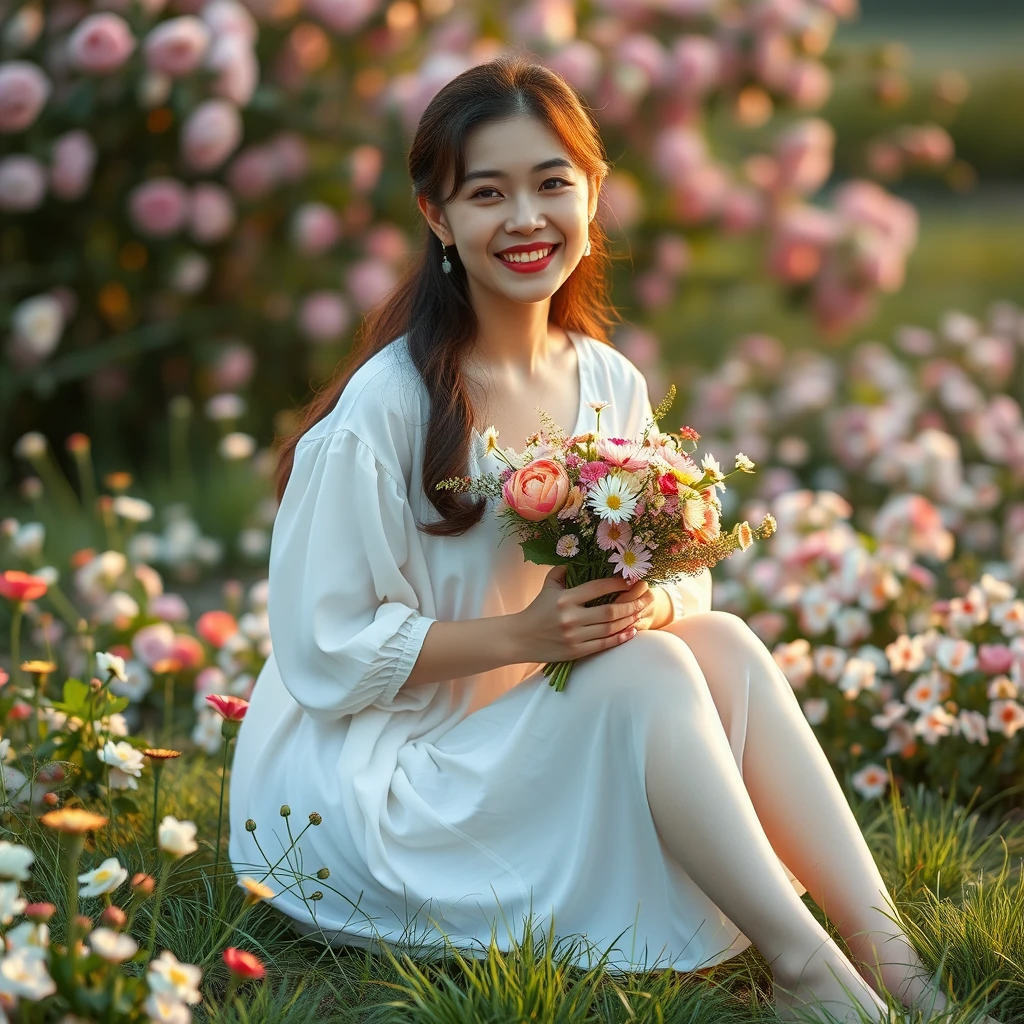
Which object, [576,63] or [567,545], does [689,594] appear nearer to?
[567,545]

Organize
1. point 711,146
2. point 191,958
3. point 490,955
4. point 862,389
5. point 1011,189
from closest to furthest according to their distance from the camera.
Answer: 1. point 490,955
2. point 191,958
3. point 862,389
4. point 711,146
5. point 1011,189

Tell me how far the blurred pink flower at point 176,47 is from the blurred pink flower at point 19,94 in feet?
1.06

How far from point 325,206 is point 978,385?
2318 mm

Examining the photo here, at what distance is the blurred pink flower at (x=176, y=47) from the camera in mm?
4043

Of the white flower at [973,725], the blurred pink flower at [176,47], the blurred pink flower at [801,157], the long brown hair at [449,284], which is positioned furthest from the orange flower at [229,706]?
the blurred pink flower at [801,157]

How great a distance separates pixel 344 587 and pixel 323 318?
2679mm

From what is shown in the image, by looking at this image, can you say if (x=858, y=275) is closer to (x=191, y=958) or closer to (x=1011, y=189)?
(x=191, y=958)

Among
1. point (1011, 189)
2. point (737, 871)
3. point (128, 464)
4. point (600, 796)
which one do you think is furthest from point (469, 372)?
point (1011, 189)

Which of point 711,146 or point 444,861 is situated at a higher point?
point 711,146

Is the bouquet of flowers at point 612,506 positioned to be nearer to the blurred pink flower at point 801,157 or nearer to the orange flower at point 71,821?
the orange flower at point 71,821

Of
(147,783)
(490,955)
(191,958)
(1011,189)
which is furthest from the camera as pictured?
(1011,189)

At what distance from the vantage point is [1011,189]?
1223 centimetres

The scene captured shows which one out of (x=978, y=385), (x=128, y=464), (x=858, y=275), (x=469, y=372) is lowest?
(x=128, y=464)

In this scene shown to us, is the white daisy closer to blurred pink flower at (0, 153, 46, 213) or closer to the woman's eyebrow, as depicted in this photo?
the woman's eyebrow
